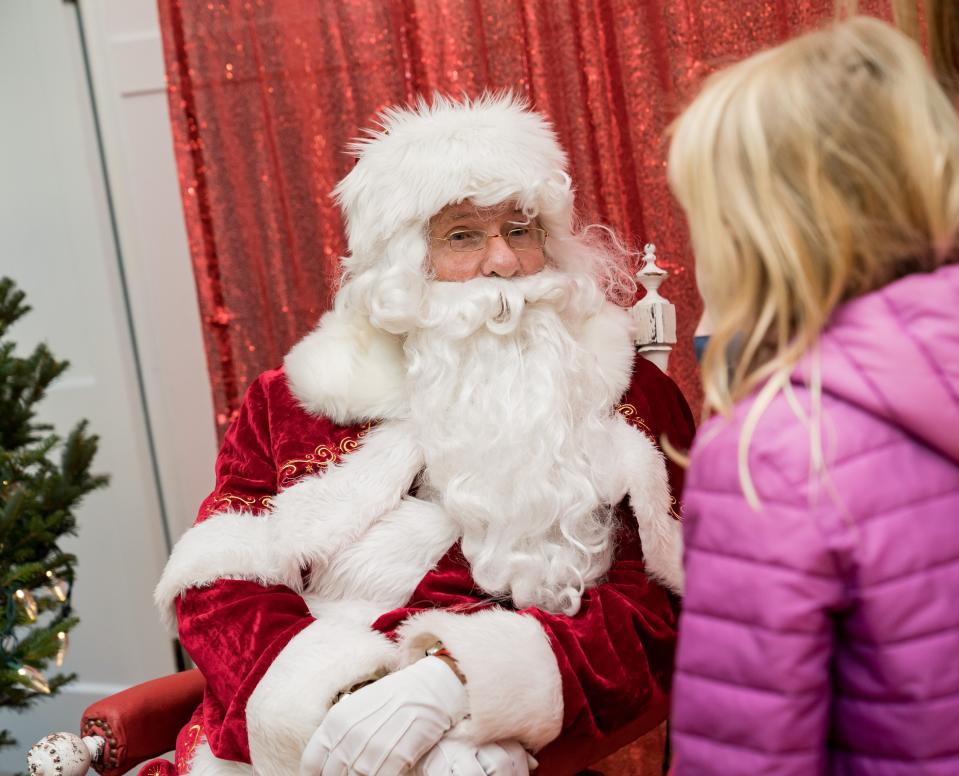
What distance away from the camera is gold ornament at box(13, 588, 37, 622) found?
8.36 ft

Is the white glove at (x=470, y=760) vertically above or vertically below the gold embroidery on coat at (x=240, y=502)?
below

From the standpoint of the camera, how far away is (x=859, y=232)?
1026mm

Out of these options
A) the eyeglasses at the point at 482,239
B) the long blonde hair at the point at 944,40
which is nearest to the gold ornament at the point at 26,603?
the eyeglasses at the point at 482,239

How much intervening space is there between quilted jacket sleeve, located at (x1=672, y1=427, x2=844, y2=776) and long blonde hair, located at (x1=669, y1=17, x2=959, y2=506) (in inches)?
1.8

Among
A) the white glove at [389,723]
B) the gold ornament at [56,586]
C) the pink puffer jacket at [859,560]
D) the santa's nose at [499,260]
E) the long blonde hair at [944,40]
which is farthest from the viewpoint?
the gold ornament at [56,586]

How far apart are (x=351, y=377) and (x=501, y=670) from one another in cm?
76

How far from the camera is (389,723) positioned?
166 cm

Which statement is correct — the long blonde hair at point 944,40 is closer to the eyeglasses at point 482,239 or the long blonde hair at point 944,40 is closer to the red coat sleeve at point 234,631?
the eyeglasses at point 482,239

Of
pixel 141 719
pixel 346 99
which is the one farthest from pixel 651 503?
pixel 346 99

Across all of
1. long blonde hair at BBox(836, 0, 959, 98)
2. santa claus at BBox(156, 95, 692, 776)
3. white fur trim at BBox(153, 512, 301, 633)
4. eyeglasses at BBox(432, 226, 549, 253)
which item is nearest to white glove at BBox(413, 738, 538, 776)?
santa claus at BBox(156, 95, 692, 776)

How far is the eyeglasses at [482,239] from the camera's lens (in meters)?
2.12

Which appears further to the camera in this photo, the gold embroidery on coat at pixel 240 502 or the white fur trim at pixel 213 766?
the gold embroidery on coat at pixel 240 502

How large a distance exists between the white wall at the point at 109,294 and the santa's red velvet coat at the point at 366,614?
1.14m

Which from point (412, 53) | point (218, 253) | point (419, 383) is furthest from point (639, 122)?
point (218, 253)
